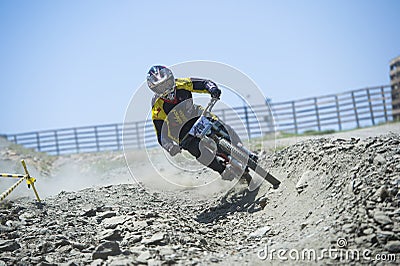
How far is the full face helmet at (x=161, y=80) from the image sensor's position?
293 inches

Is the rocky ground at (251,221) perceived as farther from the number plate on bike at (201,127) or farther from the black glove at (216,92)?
the black glove at (216,92)

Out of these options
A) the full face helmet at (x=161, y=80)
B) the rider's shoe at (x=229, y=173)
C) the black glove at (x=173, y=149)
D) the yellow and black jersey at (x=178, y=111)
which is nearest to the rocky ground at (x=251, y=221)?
the rider's shoe at (x=229, y=173)

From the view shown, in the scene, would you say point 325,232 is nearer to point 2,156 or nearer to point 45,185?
point 45,185

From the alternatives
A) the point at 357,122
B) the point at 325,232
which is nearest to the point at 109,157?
the point at 357,122

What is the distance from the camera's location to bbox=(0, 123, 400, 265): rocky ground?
419cm

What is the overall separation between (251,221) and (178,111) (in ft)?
8.59

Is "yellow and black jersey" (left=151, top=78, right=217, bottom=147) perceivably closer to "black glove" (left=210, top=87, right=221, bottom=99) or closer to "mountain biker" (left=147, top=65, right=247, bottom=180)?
"mountain biker" (left=147, top=65, right=247, bottom=180)

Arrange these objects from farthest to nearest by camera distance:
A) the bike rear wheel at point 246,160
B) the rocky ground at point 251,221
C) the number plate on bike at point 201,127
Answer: the number plate on bike at point 201,127 → the bike rear wheel at point 246,160 → the rocky ground at point 251,221

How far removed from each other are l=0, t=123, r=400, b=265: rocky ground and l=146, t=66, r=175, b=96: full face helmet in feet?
6.71

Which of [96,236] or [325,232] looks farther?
[96,236]

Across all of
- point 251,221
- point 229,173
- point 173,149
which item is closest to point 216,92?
point 173,149

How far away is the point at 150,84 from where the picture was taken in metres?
7.54

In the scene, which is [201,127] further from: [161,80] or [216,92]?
[161,80]

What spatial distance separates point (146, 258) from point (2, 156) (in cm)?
1638
